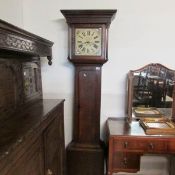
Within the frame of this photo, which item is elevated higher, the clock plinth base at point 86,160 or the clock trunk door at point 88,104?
the clock trunk door at point 88,104

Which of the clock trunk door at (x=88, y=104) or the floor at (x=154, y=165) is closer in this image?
the clock trunk door at (x=88, y=104)

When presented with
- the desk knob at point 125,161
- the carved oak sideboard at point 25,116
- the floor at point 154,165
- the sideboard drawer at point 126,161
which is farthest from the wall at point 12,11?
the floor at point 154,165

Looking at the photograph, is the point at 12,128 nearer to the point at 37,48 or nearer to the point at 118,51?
the point at 37,48

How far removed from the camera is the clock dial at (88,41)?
1926 millimetres

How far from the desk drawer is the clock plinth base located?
0.33 meters

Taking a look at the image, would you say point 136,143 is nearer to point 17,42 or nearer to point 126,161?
point 126,161

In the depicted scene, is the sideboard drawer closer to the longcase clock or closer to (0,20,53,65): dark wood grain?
the longcase clock

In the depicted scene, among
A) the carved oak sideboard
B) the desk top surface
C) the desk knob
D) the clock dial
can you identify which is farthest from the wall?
the desk knob

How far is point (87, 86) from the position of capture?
2.02m

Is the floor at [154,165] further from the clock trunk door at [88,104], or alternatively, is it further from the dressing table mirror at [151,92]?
the clock trunk door at [88,104]

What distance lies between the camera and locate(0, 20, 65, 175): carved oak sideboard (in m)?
0.91

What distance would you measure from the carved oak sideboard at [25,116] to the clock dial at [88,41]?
32cm

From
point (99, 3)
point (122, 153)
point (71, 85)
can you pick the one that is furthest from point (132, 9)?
point (122, 153)

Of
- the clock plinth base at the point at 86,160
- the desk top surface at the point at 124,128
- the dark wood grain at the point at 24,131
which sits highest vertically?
the dark wood grain at the point at 24,131
